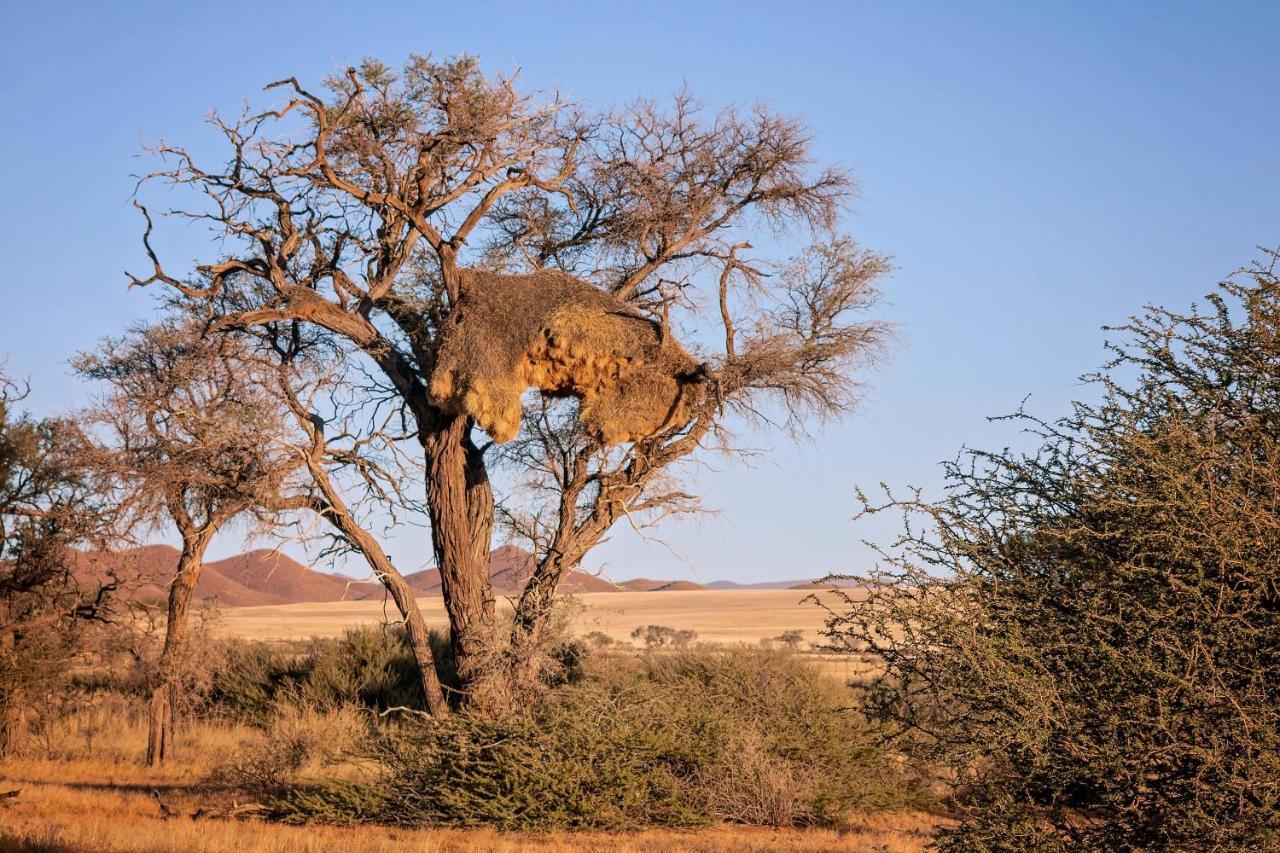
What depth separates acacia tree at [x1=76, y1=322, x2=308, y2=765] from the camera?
17.2m

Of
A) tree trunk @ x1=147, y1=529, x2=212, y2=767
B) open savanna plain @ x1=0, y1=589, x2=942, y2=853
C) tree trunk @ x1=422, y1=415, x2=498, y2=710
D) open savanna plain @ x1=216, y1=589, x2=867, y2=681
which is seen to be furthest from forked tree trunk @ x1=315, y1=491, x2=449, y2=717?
open savanna plain @ x1=216, y1=589, x2=867, y2=681

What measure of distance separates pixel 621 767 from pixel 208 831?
170 inches

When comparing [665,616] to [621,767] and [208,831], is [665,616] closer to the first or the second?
[621,767]

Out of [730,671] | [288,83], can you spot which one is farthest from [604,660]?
[288,83]

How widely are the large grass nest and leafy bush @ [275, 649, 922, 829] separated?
360 centimetres

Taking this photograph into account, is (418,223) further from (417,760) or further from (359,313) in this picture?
(417,760)

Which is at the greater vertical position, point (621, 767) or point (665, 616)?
point (665, 616)

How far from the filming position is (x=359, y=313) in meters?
17.5

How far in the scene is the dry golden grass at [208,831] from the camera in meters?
12.0

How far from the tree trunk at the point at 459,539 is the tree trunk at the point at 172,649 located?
446 centimetres

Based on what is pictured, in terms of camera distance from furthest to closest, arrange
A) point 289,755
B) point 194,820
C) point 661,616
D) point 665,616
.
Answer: point 661,616, point 665,616, point 289,755, point 194,820

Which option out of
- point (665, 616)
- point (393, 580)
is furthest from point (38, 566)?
point (665, 616)

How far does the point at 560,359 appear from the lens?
16.5m

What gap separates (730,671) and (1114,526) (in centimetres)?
1013
